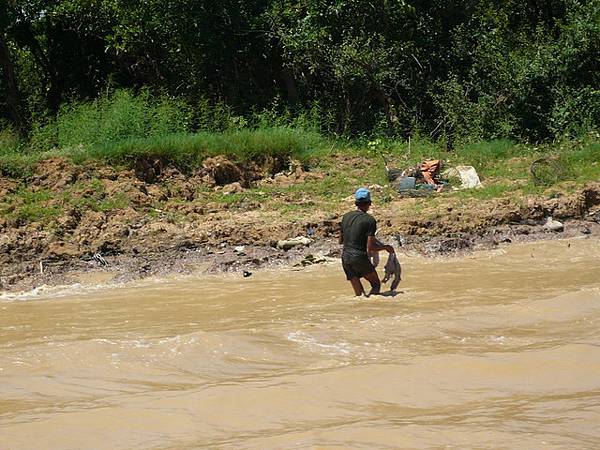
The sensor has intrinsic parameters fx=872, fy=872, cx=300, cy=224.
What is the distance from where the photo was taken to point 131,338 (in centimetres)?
701

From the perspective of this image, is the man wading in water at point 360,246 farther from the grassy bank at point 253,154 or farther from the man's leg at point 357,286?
the grassy bank at point 253,154

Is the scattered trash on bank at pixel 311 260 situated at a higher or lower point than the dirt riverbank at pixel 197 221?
lower

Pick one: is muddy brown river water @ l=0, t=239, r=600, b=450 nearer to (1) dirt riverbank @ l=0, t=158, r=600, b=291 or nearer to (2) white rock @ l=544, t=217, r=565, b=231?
(1) dirt riverbank @ l=0, t=158, r=600, b=291

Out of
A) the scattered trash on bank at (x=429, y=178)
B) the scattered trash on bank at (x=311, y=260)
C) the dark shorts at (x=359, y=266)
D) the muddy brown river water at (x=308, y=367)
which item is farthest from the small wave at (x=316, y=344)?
the scattered trash on bank at (x=429, y=178)

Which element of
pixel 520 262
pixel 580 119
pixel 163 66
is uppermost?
pixel 163 66

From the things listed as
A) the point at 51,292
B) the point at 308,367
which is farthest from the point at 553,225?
the point at 308,367

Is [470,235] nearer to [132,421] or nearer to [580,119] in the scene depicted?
[580,119]

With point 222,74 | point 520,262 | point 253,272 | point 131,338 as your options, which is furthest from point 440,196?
point 222,74

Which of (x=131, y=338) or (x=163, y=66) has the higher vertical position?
(x=163, y=66)

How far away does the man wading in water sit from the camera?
877cm

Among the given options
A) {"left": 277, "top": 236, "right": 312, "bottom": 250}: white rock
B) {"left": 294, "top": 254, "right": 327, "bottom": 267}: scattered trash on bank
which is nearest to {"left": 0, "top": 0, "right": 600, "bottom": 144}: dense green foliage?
{"left": 277, "top": 236, "right": 312, "bottom": 250}: white rock

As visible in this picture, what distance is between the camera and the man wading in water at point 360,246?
8.77m

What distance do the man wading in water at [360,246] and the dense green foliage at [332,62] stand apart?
724 cm

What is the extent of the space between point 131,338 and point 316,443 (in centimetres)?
290
